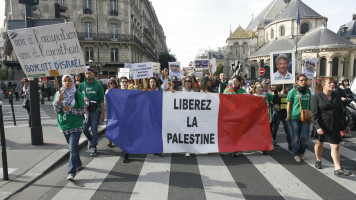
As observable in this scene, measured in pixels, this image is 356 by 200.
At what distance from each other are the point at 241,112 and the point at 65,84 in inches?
148

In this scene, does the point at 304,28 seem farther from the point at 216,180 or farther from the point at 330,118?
the point at 216,180

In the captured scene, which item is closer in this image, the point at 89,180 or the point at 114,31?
the point at 89,180

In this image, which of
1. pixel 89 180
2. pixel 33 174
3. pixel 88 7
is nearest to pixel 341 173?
pixel 89 180

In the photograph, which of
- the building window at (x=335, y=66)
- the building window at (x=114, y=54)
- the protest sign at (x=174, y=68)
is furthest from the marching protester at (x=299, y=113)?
the building window at (x=335, y=66)

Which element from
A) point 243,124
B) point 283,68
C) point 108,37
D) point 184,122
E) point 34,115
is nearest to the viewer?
Answer: point 184,122

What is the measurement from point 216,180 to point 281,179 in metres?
1.14

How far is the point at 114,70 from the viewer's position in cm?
3669

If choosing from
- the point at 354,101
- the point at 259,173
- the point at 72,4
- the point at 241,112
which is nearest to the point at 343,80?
the point at 354,101

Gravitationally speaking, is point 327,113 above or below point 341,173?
above

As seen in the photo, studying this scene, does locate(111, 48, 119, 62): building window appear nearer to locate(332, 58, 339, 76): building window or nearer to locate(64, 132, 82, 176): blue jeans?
locate(64, 132, 82, 176): blue jeans

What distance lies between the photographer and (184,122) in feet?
17.9

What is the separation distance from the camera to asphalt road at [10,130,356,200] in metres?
3.68

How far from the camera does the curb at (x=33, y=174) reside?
12.4 ft

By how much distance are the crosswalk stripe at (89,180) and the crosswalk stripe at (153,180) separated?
0.68 meters
